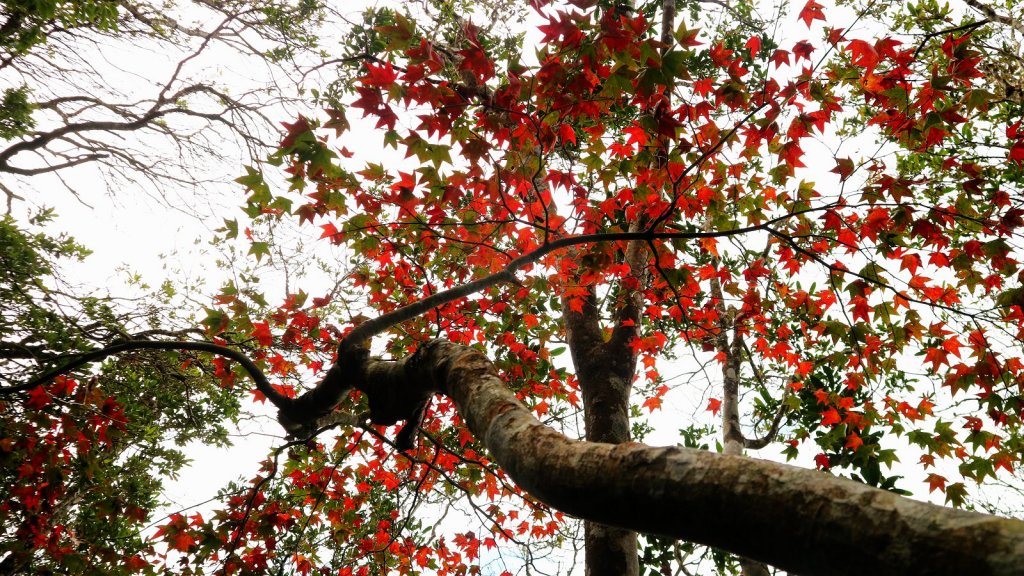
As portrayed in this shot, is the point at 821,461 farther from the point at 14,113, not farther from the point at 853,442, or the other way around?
the point at 14,113

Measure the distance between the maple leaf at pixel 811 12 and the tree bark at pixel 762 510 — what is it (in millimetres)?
3539

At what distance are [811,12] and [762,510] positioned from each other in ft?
12.1

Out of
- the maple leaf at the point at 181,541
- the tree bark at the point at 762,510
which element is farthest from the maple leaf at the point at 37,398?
the tree bark at the point at 762,510

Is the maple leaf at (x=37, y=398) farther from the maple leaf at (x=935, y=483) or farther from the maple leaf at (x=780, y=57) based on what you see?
the maple leaf at (x=935, y=483)

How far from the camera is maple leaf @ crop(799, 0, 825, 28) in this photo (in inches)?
129

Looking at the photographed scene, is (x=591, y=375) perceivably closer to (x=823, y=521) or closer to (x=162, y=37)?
(x=823, y=521)

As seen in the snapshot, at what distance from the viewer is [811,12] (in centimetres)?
331

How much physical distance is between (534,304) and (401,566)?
3.72 metres

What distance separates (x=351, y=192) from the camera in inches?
139

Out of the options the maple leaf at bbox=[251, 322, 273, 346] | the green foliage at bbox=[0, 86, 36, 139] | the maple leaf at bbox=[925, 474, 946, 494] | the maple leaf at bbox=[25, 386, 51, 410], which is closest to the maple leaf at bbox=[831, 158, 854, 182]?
the maple leaf at bbox=[925, 474, 946, 494]

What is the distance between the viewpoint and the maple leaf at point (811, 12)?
3.29m

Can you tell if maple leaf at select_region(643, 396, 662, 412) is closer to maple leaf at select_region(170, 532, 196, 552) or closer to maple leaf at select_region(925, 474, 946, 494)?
maple leaf at select_region(925, 474, 946, 494)

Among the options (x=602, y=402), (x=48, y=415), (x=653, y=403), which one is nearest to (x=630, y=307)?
(x=602, y=402)

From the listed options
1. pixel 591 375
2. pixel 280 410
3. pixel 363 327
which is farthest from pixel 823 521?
pixel 280 410
